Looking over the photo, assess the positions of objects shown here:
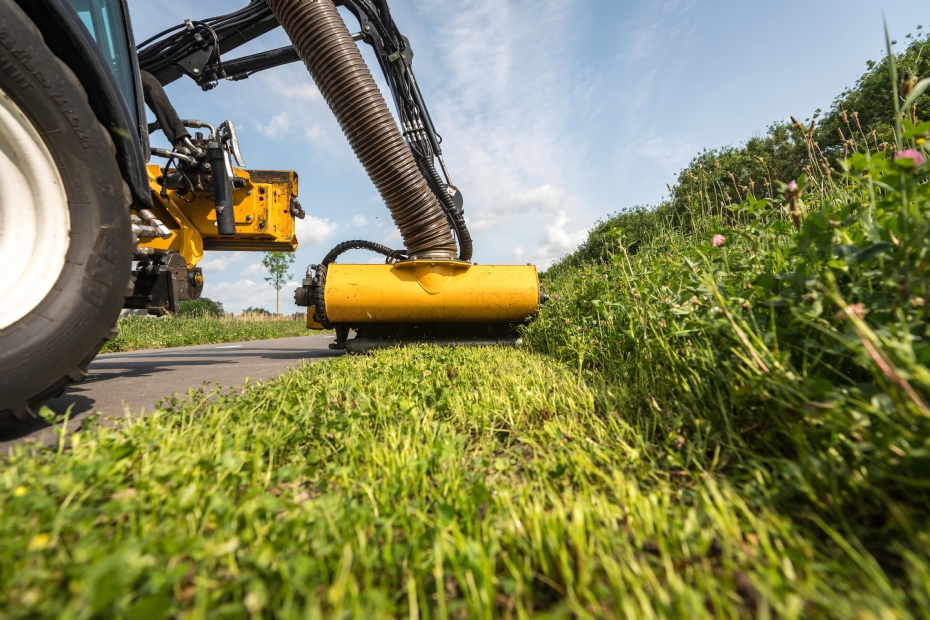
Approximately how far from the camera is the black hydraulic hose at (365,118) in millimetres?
3783

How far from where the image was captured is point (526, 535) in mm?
854

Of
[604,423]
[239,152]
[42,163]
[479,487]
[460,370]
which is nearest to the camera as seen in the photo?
[479,487]

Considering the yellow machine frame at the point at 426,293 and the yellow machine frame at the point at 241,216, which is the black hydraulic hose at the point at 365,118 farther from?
the yellow machine frame at the point at 241,216

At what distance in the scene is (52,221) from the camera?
167cm

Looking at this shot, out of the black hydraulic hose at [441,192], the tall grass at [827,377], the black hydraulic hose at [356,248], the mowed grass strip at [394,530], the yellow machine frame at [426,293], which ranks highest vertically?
the black hydraulic hose at [441,192]

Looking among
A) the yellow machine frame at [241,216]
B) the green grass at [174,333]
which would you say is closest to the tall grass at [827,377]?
the yellow machine frame at [241,216]

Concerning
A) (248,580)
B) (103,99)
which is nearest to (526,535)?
(248,580)

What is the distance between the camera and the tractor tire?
1513 mm

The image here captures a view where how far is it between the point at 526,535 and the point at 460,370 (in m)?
1.65

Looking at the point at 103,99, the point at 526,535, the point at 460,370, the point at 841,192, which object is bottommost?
the point at 526,535

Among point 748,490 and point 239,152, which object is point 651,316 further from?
point 239,152

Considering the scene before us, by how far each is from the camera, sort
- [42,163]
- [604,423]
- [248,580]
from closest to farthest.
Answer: [248,580], [604,423], [42,163]

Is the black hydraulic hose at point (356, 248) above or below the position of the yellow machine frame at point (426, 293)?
above

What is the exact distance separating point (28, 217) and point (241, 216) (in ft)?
9.73
